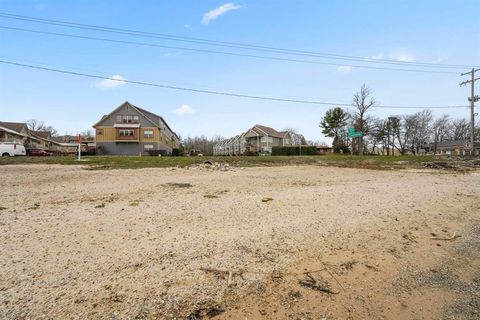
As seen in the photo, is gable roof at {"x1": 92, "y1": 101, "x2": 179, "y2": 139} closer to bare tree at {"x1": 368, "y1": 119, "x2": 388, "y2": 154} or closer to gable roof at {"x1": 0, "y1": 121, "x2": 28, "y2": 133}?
gable roof at {"x1": 0, "y1": 121, "x2": 28, "y2": 133}

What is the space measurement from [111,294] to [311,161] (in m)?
24.4

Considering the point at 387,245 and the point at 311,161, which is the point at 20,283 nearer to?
the point at 387,245

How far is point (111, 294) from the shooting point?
302 cm

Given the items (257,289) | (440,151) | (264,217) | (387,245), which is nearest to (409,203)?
Answer: (387,245)

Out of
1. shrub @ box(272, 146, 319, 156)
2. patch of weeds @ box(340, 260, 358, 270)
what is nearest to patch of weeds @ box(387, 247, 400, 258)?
patch of weeds @ box(340, 260, 358, 270)

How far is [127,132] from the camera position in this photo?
46938mm

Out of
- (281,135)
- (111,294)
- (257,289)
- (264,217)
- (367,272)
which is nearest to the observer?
(111,294)

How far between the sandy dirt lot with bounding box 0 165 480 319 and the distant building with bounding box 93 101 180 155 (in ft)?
139

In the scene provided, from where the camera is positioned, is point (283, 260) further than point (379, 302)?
Yes

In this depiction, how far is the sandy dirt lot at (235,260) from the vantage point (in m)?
2.92

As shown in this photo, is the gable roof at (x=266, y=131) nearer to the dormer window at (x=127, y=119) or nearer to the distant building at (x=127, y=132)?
the distant building at (x=127, y=132)

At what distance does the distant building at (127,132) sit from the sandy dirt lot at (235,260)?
4230 cm

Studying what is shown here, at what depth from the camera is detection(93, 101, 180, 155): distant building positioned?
46.8 m

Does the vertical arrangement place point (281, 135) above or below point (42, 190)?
above
